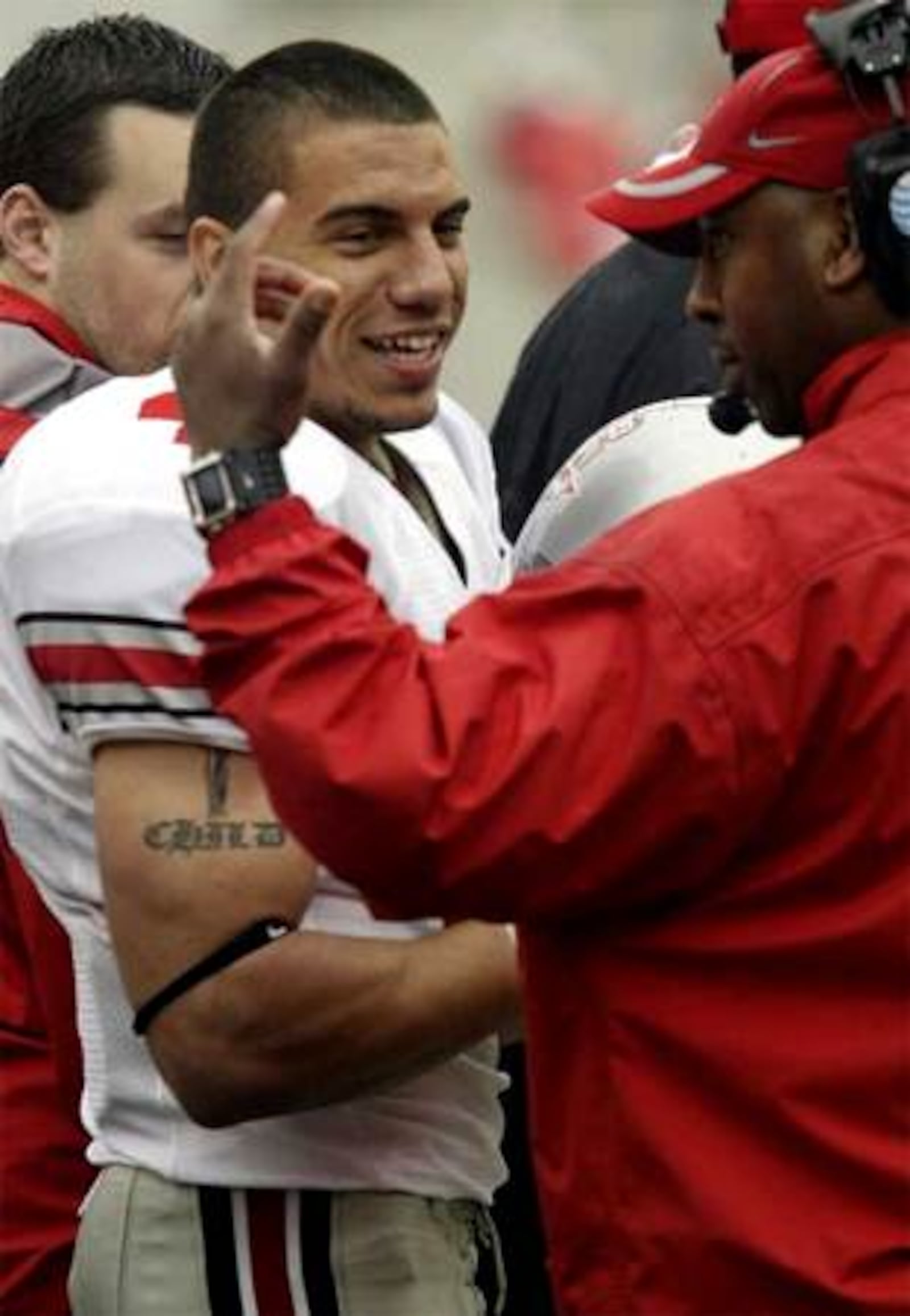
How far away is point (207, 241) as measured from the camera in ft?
14.0

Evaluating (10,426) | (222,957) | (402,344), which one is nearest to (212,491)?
(222,957)

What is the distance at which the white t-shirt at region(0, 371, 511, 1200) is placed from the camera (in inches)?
152

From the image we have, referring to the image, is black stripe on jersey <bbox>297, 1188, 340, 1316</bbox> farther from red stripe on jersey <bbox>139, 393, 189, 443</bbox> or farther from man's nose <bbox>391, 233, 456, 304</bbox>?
man's nose <bbox>391, 233, 456, 304</bbox>

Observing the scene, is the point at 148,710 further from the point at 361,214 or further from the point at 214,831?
the point at 361,214

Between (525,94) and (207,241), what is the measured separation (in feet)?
15.7

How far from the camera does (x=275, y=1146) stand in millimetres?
4008

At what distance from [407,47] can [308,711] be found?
5900 millimetres

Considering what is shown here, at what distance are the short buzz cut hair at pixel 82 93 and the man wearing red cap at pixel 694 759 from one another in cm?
182

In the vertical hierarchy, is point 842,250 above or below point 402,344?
above

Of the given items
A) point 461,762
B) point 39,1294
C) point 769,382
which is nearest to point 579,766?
point 461,762

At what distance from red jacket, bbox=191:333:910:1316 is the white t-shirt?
530 mm

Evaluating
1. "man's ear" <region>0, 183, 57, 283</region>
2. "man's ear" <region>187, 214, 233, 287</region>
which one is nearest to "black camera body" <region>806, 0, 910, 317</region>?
"man's ear" <region>187, 214, 233, 287</region>

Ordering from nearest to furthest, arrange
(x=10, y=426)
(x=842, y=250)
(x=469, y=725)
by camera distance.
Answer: (x=469, y=725), (x=842, y=250), (x=10, y=426)

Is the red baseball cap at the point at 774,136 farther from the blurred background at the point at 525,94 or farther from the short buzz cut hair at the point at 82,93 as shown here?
the blurred background at the point at 525,94
